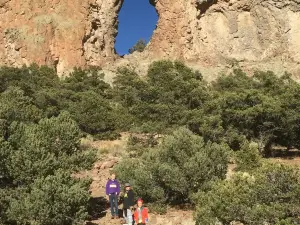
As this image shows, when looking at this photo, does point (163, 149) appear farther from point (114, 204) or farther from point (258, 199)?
point (258, 199)

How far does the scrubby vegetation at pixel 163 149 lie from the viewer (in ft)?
25.5

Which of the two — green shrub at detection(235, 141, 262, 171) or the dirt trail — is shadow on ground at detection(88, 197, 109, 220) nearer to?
the dirt trail

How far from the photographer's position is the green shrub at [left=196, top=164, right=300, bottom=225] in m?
7.00

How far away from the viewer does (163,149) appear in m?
13.8

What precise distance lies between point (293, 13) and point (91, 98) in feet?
90.4

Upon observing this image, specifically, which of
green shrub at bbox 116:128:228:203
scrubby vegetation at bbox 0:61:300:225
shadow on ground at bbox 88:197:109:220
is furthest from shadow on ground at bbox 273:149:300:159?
shadow on ground at bbox 88:197:109:220

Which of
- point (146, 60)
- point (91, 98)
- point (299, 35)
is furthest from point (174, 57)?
point (91, 98)

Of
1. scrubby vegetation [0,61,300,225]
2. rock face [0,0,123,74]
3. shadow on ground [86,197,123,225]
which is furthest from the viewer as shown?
rock face [0,0,123,74]

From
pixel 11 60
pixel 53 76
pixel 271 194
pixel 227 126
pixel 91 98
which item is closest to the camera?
pixel 271 194

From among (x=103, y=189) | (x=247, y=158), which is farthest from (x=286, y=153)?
(x=103, y=189)

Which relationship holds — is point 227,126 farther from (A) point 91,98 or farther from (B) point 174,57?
(B) point 174,57

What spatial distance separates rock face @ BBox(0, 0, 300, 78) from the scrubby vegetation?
914 cm

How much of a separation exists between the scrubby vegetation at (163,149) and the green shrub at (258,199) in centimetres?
2

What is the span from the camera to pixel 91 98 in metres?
25.5
